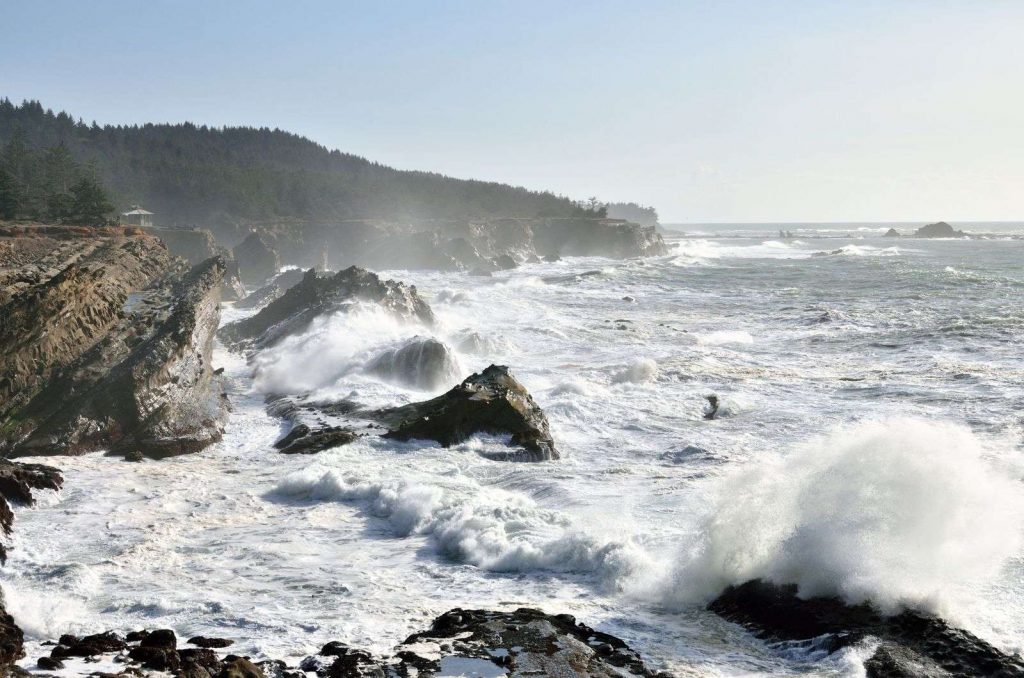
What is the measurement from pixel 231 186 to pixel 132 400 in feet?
327

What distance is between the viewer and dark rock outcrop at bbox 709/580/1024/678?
8.65 metres

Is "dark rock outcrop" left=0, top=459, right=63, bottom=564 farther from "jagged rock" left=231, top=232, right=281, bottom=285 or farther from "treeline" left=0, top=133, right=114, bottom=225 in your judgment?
"jagged rock" left=231, top=232, right=281, bottom=285

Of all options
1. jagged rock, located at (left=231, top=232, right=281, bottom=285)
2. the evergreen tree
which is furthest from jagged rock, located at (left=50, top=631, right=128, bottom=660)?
jagged rock, located at (left=231, top=232, right=281, bottom=285)

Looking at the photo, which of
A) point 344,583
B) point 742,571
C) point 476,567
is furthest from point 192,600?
point 742,571

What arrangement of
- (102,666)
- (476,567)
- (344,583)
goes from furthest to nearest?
(476,567) < (344,583) < (102,666)

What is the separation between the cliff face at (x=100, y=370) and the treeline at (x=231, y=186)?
5877 cm

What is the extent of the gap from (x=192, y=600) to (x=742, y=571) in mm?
6633

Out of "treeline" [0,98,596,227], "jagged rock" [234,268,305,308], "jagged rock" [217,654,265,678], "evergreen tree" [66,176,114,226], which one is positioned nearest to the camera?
"jagged rock" [217,654,265,678]

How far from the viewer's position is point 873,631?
9.35 metres

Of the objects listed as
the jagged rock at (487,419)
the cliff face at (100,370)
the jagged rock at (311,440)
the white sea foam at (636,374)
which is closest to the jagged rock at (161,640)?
the jagged rock at (311,440)

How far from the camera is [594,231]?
→ 112 meters

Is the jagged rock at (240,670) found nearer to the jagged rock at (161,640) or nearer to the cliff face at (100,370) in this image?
the jagged rock at (161,640)

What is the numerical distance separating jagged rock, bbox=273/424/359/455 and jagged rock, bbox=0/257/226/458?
1631mm

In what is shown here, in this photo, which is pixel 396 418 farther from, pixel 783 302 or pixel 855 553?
pixel 783 302
